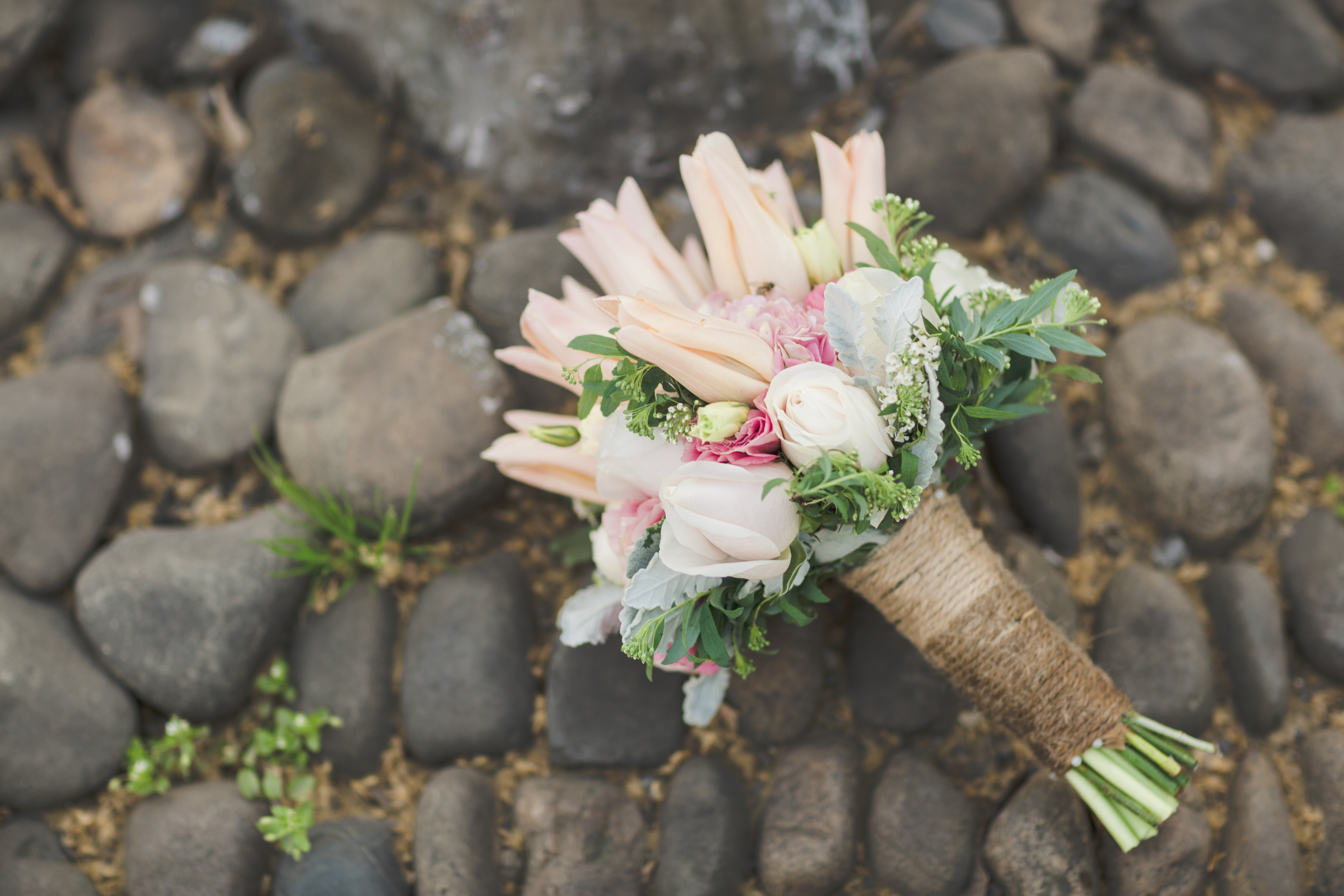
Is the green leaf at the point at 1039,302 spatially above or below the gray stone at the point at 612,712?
above

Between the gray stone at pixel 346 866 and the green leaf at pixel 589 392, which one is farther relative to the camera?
the gray stone at pixel 346 866

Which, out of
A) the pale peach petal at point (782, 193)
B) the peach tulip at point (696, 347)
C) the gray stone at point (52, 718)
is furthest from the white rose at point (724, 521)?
the gray stone at point (52, 718)

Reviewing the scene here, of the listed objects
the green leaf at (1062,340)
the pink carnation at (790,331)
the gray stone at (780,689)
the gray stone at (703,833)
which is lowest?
the gray stone at (703,833)

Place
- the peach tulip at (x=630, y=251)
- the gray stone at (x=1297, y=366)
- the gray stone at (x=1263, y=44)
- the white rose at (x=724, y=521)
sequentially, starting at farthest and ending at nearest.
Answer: the gray stone at (x=1263, y=44)
the gray stone at (x=1297, y=366)
the peach tulip at (x=630, y=251)
the white rose at (x=724, y=521)

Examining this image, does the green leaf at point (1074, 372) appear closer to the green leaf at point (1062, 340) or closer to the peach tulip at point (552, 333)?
the green leaf at point (1062, 340)

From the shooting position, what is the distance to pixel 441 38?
2029 mm

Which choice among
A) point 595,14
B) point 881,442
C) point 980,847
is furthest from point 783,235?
point 980,847

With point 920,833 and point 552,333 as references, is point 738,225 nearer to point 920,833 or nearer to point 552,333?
point 552,333

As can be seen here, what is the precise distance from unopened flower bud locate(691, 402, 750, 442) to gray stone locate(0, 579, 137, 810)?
1458 mm

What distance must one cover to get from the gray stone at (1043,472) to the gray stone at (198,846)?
65.8 inches

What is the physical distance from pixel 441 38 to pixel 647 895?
192 cm

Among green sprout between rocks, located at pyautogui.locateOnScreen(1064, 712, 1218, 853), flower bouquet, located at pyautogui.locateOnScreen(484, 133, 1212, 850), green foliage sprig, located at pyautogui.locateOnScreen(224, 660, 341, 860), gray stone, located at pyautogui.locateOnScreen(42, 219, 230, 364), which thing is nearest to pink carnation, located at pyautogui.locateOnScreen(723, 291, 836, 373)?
flower bouquet, located at pyautogui.locateOnScreen(484, 133, 1212, 850)

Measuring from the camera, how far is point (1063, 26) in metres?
2.12

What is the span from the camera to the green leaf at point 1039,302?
3.94 feet
